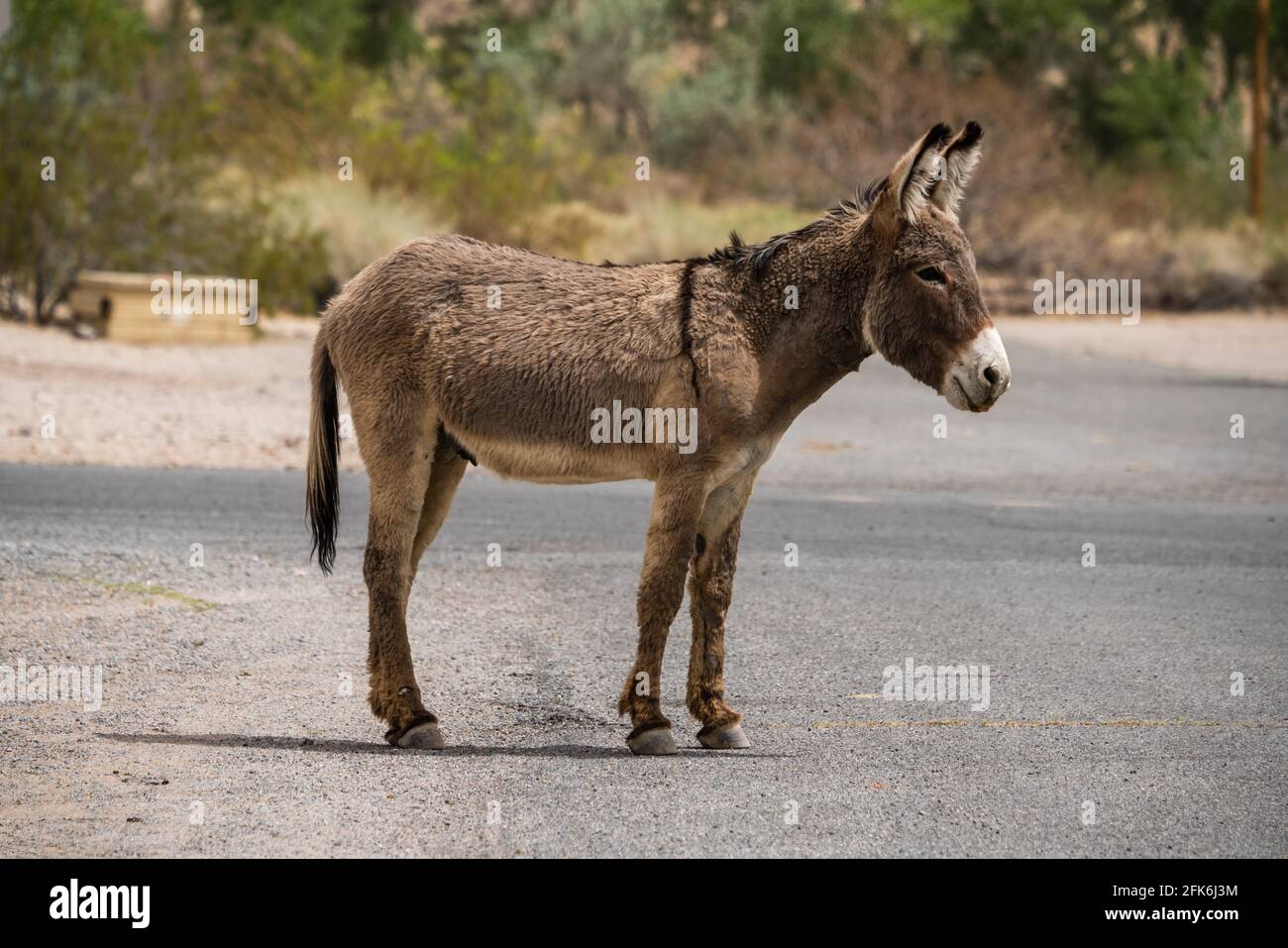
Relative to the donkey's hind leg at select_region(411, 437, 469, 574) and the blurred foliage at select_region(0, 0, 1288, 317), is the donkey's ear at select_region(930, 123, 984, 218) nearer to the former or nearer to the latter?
the donkey's hind leg at select_region(411, 437, 469, 574)

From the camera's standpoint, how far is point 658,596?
21.6 feet

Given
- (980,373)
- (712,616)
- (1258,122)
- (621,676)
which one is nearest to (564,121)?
(1258,122)

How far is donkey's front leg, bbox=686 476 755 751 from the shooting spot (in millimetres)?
6836

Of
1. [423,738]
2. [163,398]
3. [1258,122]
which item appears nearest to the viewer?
[423,738]

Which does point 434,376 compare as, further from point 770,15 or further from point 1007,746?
point 770,15

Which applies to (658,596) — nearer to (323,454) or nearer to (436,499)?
(436,499)

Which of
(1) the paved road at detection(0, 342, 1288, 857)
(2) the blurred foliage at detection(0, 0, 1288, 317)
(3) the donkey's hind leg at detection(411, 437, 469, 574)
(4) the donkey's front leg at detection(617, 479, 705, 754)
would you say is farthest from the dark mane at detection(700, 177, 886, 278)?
(2) the blurred foliage at detection(0, 0, 1288, 317)

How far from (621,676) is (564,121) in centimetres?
4153

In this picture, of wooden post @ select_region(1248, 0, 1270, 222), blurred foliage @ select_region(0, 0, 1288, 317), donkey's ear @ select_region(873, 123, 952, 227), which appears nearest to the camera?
donkey's ear @ select_region(873, 123, 952, 227)

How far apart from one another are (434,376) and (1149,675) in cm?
377

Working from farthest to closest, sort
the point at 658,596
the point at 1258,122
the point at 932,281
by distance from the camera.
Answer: the point at 1258,122, the point at 658,596, the point at 932,281

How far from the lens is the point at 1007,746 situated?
23.1 ft

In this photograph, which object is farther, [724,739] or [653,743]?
[724,739]

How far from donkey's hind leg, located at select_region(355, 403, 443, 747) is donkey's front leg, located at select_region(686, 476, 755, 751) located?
38.5 inches
